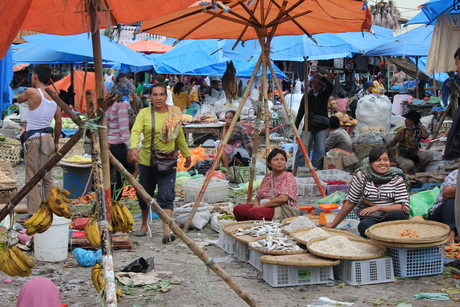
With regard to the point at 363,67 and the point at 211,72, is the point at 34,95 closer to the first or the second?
the point at 211,72

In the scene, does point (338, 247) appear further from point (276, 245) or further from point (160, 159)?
point (160, 159)

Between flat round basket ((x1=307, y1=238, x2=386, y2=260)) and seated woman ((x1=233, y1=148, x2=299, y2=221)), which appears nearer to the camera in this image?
flat round basket ((x1=307, y1=238, x2=386, y2=260))

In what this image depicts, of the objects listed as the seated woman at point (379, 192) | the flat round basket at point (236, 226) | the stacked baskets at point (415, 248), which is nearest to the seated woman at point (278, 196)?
the flat round basket at point (236, 226)

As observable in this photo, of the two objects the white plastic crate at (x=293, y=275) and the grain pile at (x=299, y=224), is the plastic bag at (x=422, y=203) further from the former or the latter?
the white plastic crate at (x=293, y=275)

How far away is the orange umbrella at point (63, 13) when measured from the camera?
3.76 m

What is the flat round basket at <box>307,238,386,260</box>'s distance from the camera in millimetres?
4801

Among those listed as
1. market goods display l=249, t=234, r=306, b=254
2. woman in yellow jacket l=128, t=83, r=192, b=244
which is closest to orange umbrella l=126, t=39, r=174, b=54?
woman in yellow jacket l=128, t=83, r=192, b=244

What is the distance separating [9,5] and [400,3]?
3043cm

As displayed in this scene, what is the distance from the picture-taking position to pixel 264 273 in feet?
16.4

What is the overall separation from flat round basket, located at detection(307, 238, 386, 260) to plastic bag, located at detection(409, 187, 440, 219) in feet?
5.51

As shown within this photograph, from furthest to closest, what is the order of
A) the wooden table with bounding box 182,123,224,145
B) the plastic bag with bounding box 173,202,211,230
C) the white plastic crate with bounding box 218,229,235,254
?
1. the wooden table with bounding box 182,123,224,145
2. the plastic bag with bounding box 173,202,211,230
3. the white plastic crate with bounding box 218,229,235,254

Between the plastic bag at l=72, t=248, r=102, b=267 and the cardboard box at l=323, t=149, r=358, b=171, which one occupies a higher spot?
the cardboard box at l=323, t=149, r=358, b=171

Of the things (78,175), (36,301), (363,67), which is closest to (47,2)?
(36,301)

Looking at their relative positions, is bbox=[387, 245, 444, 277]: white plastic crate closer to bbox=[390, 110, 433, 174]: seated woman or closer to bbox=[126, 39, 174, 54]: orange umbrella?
bbox=[390, 110, 433, 174]: seated woman
